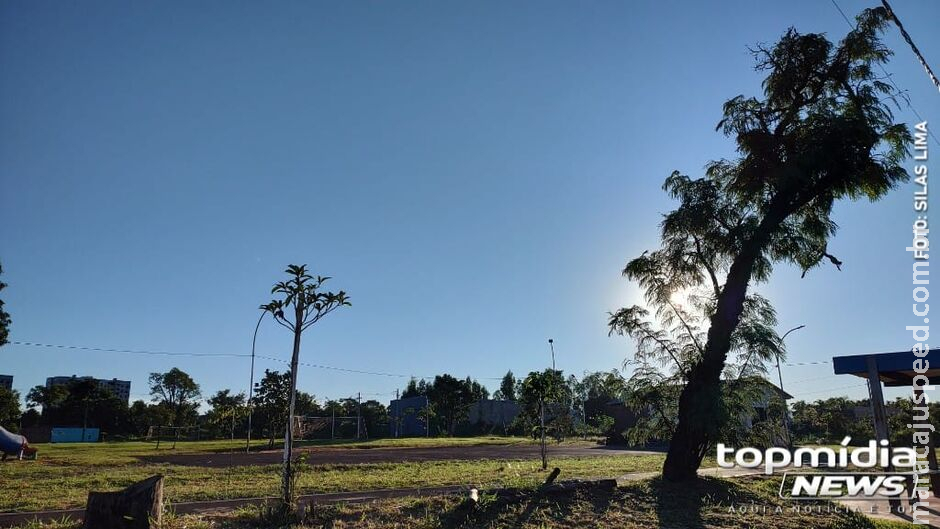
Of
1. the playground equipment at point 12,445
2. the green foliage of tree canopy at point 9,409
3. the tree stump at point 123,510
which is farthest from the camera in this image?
the green foliage of tree canopy at point 9,409

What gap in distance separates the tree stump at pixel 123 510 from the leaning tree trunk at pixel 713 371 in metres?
12.4

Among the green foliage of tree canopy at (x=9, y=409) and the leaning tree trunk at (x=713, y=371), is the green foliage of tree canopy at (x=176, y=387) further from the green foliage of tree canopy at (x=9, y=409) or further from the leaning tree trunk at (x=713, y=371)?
the leaning tree trunk at (x=713, y=371)

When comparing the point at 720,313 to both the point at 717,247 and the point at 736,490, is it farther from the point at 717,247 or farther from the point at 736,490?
the point at 736,490

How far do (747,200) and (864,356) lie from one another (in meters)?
5.08

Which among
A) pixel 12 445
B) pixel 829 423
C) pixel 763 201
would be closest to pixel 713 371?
pixel 763 201

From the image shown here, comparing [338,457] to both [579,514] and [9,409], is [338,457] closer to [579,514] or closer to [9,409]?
[579,514]

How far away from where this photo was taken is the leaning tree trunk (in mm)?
14945

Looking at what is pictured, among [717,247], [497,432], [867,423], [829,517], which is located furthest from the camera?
[497,432]

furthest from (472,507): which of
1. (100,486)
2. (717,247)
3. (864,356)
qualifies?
(100,486)

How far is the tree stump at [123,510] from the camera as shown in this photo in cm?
725

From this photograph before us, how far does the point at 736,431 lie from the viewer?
51.6ft

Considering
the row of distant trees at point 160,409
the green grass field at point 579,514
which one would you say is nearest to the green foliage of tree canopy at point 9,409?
the row of distant trees at point 160,409

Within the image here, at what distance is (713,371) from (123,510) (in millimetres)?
13628

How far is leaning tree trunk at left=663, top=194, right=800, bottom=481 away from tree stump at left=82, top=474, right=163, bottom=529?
1239 cm
